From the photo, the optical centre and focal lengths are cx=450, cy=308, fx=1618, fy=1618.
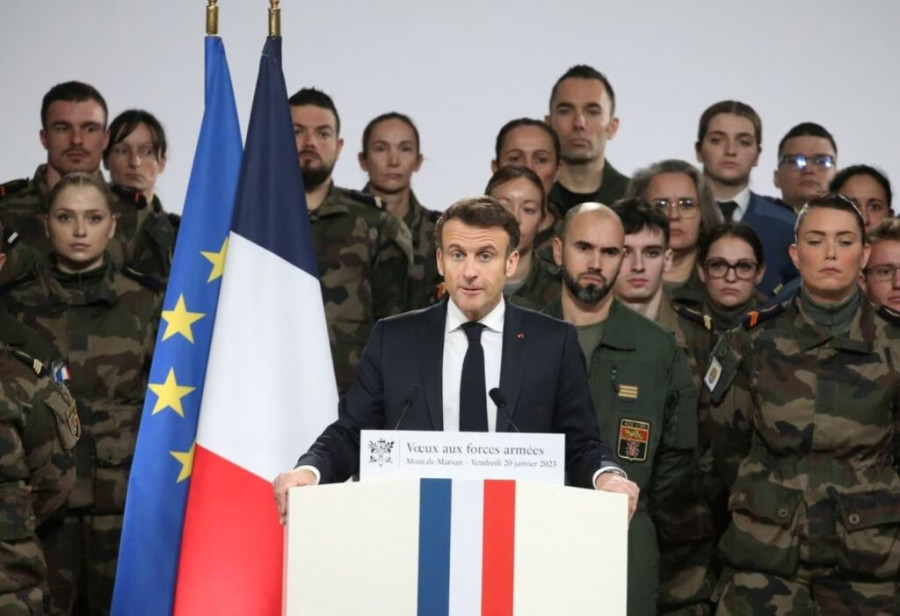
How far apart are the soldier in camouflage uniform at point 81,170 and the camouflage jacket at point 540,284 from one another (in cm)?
167

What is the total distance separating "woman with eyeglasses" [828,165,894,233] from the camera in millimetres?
6844

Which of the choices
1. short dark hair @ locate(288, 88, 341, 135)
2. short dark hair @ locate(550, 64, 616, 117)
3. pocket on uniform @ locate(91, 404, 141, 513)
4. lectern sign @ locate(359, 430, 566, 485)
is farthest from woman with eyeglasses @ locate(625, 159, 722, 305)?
lectern sign @ locate(359, 430, 566, 485)

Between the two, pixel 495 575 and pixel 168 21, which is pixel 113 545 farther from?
pixel 495 575

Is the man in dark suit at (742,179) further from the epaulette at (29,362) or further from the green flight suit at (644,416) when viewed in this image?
the epaulette at (29,362)

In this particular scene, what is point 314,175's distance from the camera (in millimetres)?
6785

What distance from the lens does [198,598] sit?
489 cm

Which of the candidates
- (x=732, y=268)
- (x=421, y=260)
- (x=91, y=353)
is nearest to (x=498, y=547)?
(x=91, y=353)

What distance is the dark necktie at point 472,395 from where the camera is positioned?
160 inches

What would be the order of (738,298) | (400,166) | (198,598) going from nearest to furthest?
(198,598) < (738,298) < (400,166)

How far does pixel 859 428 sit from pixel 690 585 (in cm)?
101

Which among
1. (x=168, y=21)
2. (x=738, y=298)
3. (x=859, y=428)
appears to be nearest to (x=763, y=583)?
(x=859, y=428)

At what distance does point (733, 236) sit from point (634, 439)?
4.18 feet

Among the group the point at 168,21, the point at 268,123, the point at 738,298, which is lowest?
the point at 738,298

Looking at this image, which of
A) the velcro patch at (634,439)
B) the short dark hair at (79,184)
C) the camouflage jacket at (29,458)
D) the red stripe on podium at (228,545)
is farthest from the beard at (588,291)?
the short dark hair at (79,184)
